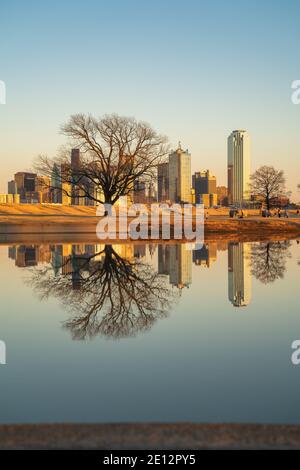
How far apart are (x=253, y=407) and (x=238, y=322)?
11.9ft

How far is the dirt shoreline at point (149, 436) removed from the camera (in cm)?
351

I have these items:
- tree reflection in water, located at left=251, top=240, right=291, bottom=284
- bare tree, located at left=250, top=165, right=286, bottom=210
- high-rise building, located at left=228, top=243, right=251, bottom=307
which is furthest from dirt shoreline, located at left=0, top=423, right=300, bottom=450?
bare tree, located at left=250, top=165, right=286, bottom=210

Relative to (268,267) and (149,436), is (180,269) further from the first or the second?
(149,436)

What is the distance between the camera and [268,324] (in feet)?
25.8

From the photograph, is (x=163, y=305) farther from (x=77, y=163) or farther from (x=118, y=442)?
(x=77, y=163)

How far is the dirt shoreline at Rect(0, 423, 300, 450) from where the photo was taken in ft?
11.5

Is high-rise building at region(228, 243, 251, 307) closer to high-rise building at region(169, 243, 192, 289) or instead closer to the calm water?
the calm water

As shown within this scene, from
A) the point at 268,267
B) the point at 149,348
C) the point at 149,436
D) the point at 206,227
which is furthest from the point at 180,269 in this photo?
the point at 206,227

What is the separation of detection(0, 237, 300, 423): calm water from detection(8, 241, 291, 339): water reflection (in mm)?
42

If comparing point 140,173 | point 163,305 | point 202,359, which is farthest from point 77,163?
point 202,359

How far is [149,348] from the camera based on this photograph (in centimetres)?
647

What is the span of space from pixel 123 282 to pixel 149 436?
8.91 meters

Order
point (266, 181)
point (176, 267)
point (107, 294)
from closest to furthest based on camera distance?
point (107, 294), point (176, 267), point (266, 181)
